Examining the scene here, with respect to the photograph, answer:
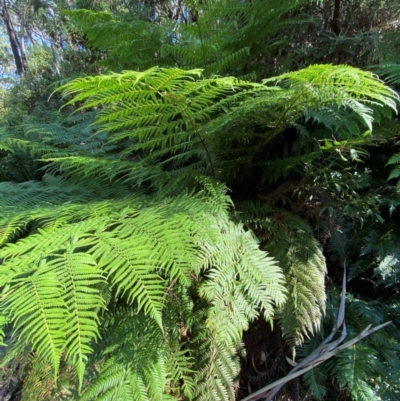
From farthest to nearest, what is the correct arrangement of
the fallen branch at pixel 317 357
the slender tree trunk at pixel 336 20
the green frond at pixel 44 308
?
the slender tree trunk at pixel 336 20, the fallen branch at pixel 317 357, the green frond at pixel 44 308

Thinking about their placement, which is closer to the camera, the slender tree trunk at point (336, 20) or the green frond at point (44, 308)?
the green frond at point (44, 308)

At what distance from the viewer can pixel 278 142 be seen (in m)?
1.23

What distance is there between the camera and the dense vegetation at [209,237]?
634 mm

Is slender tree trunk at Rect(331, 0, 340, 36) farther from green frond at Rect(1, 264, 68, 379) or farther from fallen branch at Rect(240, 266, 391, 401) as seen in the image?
green frond at Rect(1, 264, 68, 379)

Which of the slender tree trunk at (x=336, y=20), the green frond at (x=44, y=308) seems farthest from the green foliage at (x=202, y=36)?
the green frond at (x=44, y=308)

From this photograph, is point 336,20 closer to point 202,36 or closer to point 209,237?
point 202,36

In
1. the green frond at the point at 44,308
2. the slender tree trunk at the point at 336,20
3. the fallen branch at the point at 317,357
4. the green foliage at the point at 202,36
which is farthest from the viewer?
the slender tree trunk at the point at 336,20

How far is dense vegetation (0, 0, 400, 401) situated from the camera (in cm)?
63

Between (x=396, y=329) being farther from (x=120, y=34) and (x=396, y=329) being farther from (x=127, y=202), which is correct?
(x=120, y=34)

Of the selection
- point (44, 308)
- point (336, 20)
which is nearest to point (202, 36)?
point (336, 20)

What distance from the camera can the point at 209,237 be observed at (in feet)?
2.27

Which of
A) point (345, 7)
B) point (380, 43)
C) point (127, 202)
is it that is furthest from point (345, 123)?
point (345, 7)

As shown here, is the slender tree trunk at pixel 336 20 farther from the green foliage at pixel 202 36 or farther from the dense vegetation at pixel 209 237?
the green foliage at pixel 202 36

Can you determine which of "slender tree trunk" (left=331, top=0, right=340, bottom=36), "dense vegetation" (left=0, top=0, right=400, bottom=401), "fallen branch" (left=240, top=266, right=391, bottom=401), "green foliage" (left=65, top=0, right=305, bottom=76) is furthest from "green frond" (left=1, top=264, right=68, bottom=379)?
"slender tree trunk" (left=331, top=0, right=340, bottom=36)
